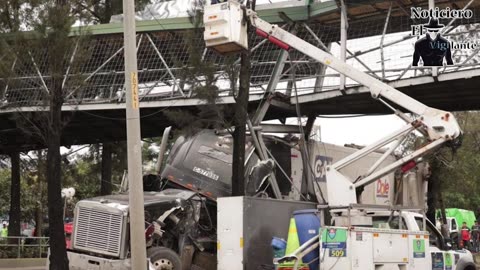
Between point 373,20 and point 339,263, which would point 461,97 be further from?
point 339,263

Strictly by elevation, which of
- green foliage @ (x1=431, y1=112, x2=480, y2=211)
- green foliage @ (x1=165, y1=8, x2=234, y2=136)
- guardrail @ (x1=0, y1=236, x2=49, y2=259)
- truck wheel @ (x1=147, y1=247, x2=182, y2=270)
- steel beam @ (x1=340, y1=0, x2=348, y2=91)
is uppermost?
steel beam @ (x1=340, y1=0, x2=348, y2=91)

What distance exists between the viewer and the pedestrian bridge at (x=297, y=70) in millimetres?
16719

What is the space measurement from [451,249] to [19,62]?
32.3ft

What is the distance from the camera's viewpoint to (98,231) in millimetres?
12023

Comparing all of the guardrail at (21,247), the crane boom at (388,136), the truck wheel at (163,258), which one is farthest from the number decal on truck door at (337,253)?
the guardrail at (21,247)

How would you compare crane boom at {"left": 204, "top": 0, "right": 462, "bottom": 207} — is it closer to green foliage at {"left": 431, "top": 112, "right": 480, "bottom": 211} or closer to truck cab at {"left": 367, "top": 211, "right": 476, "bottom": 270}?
truck cab at {"left": 367, "top": 211, "right": 476, "bottom": 270}

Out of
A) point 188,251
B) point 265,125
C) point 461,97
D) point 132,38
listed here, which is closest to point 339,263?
point 188,251

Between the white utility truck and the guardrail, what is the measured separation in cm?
1231

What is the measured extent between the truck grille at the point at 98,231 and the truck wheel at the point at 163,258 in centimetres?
67

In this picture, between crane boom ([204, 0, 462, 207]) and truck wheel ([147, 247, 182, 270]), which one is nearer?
crane boom ([204, 0, 462, 207])

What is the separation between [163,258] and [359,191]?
3.86 m

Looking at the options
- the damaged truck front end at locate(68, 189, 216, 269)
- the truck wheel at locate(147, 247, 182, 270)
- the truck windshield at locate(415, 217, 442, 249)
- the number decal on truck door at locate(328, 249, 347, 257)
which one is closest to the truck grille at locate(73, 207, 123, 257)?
the damaged truck front end at locate(68, 189, 216, 269)

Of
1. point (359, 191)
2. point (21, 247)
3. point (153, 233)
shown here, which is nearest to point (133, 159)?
point (153, 233)

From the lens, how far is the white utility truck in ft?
33.0
